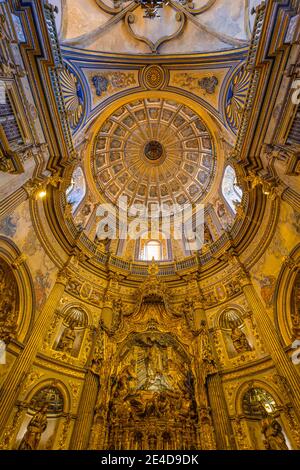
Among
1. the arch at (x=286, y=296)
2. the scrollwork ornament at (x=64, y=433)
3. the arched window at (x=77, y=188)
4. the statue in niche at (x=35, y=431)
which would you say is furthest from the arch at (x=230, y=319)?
the arched window at (x=77, y=188)

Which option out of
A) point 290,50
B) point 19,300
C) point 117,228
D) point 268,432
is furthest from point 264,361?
point 117,228

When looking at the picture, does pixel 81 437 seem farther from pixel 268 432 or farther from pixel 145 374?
pixel 268 432

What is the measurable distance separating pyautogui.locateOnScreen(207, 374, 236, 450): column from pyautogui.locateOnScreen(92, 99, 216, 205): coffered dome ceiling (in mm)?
13558

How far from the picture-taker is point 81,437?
354 inches

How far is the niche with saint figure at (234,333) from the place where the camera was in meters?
11.5

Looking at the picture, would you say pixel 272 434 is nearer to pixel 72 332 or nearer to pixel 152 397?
pixel 152 397

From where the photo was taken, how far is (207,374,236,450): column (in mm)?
8992

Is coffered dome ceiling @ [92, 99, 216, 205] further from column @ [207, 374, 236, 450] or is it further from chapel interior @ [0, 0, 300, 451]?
column @ [207, 374, 236, 450]

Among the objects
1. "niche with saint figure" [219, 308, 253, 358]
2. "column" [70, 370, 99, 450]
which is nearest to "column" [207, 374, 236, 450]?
"niche with saint figure" [219, 308, 253, 358]

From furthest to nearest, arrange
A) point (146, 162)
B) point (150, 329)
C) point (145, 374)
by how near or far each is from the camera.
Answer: point (146, 162), point (150, 329), point (145, 374)

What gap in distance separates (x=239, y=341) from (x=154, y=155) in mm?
16928
